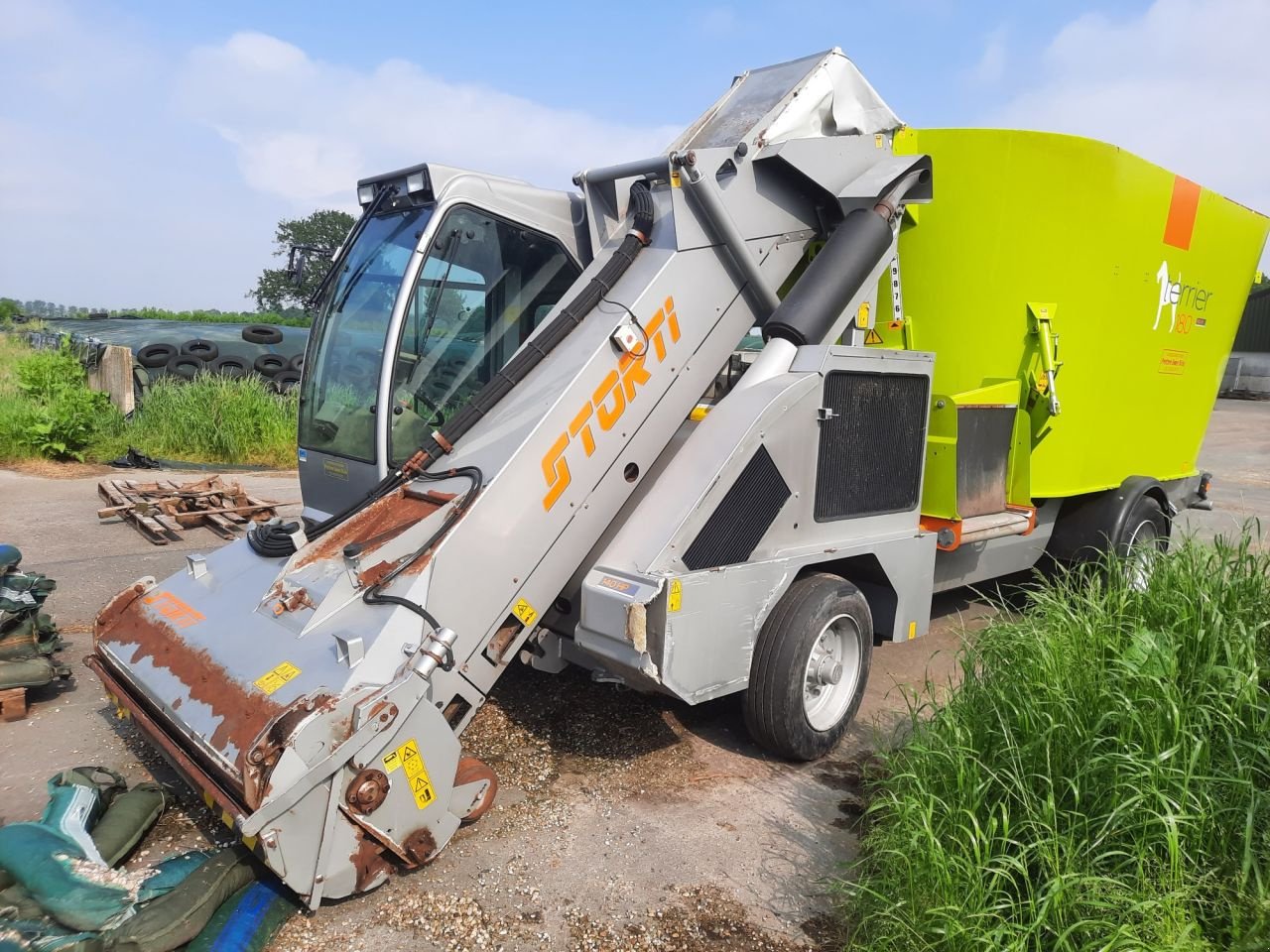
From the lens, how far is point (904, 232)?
4.64 m

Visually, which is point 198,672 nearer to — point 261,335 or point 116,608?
point 116,608

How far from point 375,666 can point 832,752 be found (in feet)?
6.69

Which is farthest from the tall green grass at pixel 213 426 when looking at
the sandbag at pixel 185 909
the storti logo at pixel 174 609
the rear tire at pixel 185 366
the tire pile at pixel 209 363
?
the sandbag at pixel 185 909

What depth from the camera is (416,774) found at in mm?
2523

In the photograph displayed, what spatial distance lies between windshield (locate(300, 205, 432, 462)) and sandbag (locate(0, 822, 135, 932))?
1991mm

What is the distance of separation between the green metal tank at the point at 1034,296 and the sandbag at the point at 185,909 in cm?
337

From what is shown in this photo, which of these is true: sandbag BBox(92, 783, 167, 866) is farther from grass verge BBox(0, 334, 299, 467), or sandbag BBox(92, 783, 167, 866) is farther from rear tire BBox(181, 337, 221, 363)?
rear tire BBox(181, 337, 221, 363)

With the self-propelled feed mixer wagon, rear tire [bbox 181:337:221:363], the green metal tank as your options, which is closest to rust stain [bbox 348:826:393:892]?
the self-propelled feed mixer wagon

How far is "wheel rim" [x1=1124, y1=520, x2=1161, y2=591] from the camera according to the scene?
12.3 ft

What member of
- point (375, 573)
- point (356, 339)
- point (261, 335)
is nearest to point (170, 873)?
point (375, 573)

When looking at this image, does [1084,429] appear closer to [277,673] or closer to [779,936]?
[779,936]

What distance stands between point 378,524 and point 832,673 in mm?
1949

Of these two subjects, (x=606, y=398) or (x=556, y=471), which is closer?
(x=556, y=471)

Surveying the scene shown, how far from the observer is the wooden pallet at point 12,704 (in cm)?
371
